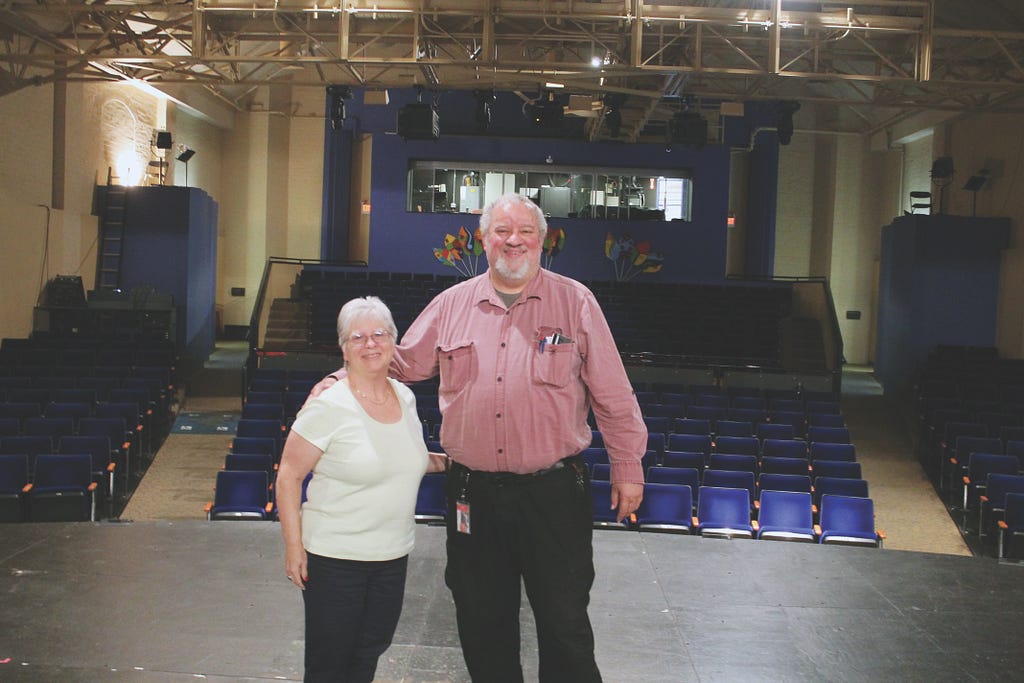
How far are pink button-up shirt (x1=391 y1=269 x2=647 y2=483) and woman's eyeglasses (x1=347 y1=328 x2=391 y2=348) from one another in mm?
197

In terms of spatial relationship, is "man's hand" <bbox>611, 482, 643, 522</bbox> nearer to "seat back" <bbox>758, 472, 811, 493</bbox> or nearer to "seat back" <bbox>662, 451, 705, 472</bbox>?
"seat back" <bbox>758, 472, 811, 493</bbox>

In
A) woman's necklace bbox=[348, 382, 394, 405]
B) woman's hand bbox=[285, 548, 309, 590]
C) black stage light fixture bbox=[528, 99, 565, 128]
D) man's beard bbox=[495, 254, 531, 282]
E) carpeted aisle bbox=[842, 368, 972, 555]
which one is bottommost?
carpeted aisle bbox=[842, 368, 972, 555]

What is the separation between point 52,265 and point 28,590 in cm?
1178

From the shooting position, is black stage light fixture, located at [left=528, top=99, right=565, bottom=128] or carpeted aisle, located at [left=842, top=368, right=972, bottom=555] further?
black stage light fixture, located at [left=528, top=99, right=565, bottom=128]

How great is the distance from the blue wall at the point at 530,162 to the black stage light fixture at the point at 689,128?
3.49 meters

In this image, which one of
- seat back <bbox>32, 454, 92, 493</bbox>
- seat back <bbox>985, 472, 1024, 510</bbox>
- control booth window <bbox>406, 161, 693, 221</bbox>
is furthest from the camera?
control booth window <bbox>406, 161, 693, 221</bbox>

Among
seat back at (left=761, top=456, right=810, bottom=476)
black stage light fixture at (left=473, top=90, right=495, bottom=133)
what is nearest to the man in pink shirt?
seat back at (left=761, top=456, right=810, bottom=476)

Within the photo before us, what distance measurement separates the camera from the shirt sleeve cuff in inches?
105

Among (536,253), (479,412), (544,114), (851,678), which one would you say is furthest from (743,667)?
(544,114)

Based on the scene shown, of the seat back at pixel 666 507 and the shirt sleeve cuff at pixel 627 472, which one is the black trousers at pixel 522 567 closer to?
the shirt sleeve cuff at pixel 627 472

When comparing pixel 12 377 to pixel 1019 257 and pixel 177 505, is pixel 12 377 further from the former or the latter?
pixel 1019 257

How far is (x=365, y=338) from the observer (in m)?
2.61

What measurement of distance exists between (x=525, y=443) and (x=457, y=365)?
11.8 inches

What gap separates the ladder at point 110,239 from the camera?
51.8ft
